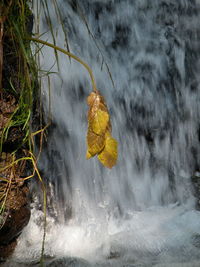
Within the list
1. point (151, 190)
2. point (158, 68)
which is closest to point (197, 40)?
point (158, 68)

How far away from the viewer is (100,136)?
1.18 m

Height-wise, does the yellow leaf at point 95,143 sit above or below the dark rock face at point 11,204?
above

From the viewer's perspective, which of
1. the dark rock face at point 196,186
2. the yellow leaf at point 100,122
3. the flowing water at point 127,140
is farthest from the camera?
the dark rock face at point 196,186

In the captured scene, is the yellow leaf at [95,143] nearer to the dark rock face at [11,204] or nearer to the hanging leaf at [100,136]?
the hanging leaf at [100,136]

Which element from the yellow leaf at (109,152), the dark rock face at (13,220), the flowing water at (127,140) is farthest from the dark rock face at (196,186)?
the yellow leaf at (109,152)

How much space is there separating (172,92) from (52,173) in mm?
1657

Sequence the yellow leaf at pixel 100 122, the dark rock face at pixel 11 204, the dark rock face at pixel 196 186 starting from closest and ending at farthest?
1. the yellow leaf at pixel 100 122
2. the dark rock face at pixel 11 204
3. the dark rock face at pixel 196 186

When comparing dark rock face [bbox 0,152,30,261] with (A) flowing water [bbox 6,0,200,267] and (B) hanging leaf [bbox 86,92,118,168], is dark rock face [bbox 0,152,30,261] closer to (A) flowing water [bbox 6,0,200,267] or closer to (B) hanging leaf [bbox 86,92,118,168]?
(A) flowing water [bbox 6,0,200,267]

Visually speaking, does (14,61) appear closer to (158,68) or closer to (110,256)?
(110,256)

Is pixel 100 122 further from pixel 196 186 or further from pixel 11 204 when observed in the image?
pixel 196 186

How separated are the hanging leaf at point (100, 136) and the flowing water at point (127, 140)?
2.61 ft

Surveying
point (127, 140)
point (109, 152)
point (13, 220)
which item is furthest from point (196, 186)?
point (109, 152)

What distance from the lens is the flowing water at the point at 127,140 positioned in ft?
7.08

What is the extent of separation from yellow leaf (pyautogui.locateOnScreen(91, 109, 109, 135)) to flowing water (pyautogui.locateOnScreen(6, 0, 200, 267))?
2.68 feet
